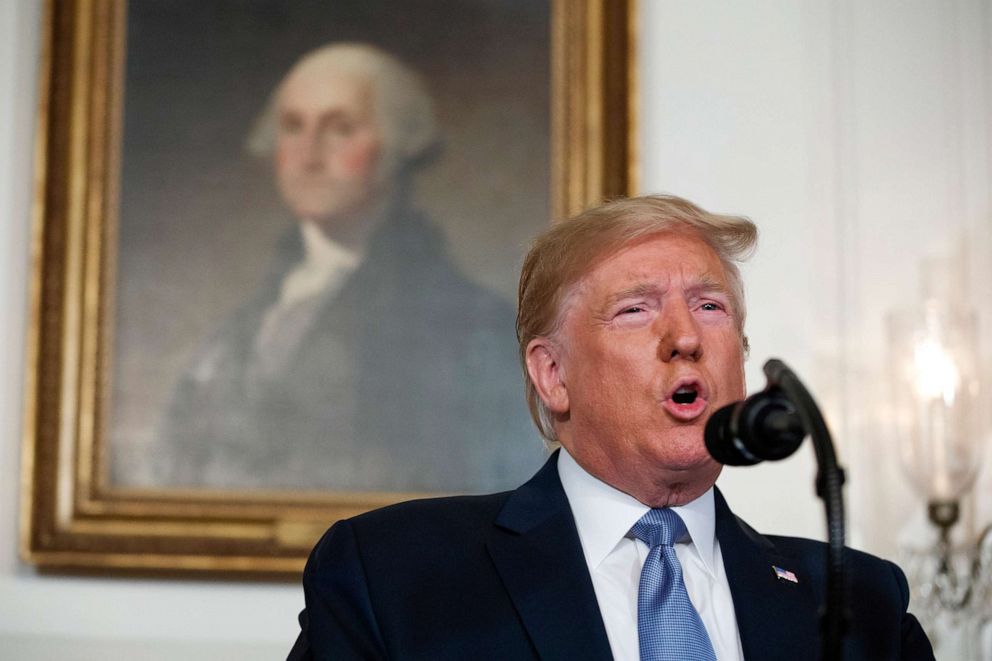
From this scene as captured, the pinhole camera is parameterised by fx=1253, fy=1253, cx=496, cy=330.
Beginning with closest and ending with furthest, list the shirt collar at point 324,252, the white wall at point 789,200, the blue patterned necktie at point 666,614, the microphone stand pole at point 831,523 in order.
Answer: the microphone stand pole at point 831,523 → the blue patterned necktie at point 666,614 → the white wall at point 789,200 → the shirt collar at point 324,252

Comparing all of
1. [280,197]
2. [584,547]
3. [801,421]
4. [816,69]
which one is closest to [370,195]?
[280,197]

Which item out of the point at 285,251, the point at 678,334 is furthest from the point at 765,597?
the point at 285,251

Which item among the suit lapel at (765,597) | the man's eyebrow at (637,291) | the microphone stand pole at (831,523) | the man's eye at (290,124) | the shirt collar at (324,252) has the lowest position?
the suit lapel at (765,597)

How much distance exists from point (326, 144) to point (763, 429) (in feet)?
8.79

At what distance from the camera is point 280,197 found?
3.86 meters

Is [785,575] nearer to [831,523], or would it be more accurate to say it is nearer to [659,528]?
[659,528]

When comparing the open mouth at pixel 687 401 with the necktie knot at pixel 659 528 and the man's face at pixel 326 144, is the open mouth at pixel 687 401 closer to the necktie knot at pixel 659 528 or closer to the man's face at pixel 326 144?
the necktie knot at pixel 659 528

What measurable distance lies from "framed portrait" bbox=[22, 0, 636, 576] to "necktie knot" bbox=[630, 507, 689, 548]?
1622 millimetres

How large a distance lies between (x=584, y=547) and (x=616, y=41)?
2.23m

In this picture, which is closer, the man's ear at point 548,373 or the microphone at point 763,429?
the microphone at point 763,429

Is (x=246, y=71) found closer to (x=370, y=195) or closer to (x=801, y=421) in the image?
(x=370, y=195)

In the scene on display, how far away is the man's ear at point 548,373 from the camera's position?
91.1 inches

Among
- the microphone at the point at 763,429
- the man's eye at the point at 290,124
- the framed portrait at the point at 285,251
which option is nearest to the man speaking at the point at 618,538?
the microphone at the point at 763,429

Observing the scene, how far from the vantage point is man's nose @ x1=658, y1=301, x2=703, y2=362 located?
6.76ft
